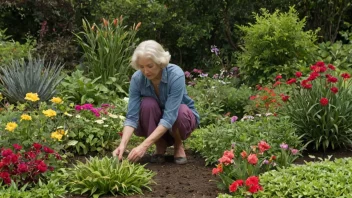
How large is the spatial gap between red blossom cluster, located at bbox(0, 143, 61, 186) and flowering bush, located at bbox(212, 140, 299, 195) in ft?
4.36

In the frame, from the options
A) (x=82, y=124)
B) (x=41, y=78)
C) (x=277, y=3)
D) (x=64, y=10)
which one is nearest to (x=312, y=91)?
(x=82, y=124)

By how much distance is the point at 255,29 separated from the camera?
851 centimetres

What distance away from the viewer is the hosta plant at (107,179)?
14.7ft

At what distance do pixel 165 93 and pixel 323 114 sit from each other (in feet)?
5.21

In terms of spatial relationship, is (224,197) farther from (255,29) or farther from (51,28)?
(51,28)

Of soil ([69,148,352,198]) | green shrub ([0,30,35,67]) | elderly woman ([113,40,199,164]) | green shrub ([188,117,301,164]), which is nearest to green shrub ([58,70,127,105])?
green shrub ([0,30,35,67])

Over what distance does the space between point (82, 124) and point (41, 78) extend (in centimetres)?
210

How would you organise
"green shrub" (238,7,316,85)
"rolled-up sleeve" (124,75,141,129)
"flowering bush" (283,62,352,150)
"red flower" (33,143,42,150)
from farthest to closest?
"green shrub" (238,7,316,85) < "flowering bush" (283,62,352,150) < "rolled-up sleeve" (124,75,141,129) < "red flower" (33,143,42,150)

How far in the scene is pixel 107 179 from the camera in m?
4.47

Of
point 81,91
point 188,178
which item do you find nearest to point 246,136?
point 188,178

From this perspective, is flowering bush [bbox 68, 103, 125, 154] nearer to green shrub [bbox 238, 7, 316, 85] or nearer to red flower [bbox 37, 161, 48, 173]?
red flower [bbox 37, 161, 48, 173]

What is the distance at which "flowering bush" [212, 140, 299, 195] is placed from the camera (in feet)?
13.7

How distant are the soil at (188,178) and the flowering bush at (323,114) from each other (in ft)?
0.51

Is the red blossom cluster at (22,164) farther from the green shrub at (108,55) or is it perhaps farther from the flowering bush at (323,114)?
the green shrub at (108,55)
